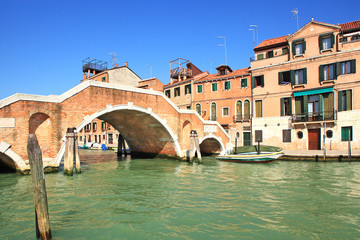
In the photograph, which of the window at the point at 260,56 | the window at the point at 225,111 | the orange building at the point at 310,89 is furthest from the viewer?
the window at the point at 225,111

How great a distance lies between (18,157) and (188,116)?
10.3m

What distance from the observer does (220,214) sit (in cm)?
597

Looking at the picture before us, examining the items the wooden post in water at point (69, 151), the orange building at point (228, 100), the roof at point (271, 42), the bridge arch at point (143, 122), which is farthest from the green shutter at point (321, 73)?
the wooden post in water at point (69, 151)

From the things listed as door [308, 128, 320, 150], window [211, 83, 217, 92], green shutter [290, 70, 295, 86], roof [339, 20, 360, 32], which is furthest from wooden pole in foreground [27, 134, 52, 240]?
roof [339, 20, 360, 32]

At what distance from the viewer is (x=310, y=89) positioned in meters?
18.9

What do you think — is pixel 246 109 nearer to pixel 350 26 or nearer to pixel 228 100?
pixel 228 100

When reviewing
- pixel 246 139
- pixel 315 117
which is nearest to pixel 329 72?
pixel 315 117

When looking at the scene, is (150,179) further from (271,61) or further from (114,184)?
(271,61)

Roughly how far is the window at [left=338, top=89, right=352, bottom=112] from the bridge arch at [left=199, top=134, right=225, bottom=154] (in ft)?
29.3

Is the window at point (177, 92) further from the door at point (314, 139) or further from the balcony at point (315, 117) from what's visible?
the door at point (314, 139)

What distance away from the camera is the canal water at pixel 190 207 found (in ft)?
16.5

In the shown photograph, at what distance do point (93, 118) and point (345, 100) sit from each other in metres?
17.0

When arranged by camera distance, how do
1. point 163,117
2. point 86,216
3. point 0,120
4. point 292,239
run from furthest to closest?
point 163,117 → point 0,120 → point 86,216 → point 292,239

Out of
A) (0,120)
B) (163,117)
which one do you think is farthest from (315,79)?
(0,120)
